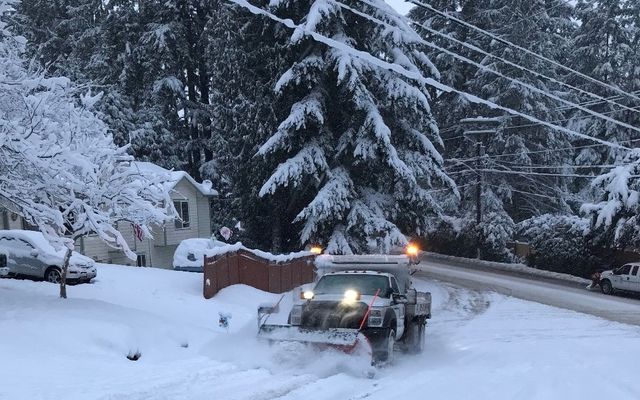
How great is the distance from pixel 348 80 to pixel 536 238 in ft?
64.3

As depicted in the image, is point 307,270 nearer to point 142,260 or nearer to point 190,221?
point 142,260

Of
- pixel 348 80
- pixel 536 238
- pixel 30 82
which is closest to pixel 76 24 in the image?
pixel 348 80

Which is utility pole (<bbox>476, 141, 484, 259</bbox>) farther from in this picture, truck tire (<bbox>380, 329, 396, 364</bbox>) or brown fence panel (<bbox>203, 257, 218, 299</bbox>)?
truck tire (<bbox>380, 329, 396, 364</bbox>)

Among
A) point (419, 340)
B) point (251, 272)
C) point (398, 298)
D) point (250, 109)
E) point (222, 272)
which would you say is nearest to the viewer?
point (398, 298)

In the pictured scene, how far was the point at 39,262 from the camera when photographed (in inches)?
811

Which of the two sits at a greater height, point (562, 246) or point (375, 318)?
point (375, 318)

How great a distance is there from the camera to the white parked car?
807 inches

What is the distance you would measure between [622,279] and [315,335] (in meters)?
21.4

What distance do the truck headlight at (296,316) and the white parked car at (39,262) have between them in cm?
1182

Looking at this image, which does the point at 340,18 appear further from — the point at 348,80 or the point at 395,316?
the point at 395,316

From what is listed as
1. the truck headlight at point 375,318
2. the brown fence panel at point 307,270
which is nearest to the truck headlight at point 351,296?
the truck headlight at point 375,318

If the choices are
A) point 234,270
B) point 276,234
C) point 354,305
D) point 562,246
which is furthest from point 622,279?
point 354,305

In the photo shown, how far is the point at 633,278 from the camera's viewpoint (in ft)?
86.6

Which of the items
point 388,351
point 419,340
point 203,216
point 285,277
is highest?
point 203,216
